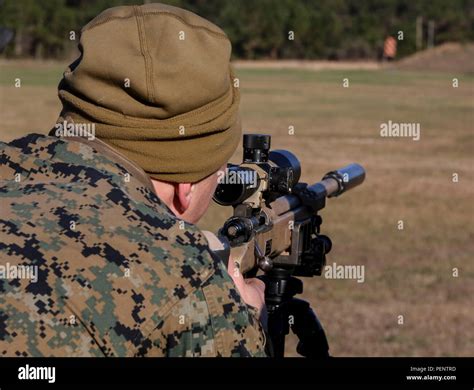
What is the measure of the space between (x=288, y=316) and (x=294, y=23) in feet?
298

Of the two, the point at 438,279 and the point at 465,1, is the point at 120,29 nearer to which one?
the point at 438,279

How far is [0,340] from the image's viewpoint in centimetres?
176

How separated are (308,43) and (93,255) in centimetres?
9114

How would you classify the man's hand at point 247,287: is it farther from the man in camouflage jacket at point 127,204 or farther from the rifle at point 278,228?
the man in camouflage jacket at point 127,204

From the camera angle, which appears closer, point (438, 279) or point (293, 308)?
point (293, 308)

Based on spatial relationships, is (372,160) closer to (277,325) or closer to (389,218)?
(389,218)

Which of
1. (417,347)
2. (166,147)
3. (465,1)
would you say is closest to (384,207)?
(417,347)

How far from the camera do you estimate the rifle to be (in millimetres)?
3232

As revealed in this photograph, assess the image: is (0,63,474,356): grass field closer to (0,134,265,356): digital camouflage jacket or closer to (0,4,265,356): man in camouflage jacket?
(0,4,265,356): man in camouflage jacket

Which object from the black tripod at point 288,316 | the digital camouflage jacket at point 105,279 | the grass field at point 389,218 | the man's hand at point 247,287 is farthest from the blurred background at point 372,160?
the digital camouflage jacket at point 105,279

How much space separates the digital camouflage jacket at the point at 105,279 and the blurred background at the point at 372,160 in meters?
1.25

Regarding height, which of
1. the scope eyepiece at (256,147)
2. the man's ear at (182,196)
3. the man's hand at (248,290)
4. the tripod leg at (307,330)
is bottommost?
the tripod leg at (307,330)

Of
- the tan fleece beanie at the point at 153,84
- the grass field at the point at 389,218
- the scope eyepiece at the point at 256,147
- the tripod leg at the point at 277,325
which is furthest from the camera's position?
the grass field at the point at 389,218

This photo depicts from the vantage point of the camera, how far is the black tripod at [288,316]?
3.71m
